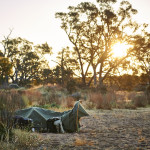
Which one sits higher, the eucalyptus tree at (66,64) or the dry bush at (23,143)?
the eucalyptus tree at (66,64)

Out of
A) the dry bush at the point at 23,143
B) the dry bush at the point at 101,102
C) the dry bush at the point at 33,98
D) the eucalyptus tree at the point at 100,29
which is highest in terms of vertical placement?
the eucalyptus tree at the point at 100,29

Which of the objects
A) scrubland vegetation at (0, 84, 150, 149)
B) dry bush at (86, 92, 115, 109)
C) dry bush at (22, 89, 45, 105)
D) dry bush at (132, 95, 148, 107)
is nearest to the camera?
scrubland vegetation at (0, 84, 150, 149)

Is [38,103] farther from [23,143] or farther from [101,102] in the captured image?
[23,143]

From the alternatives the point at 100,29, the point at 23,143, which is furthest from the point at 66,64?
the point at 23,143

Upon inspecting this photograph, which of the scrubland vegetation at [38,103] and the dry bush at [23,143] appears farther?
the scrubland vegetation at [38,103]

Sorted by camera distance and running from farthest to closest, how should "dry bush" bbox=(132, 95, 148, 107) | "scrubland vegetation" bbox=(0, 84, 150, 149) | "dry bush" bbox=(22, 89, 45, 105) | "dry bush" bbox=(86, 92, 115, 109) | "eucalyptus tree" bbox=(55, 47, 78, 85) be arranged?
"eucalyptus tree" bbox=(55, 47, 78, 85), "dry bush" bbox=(132, 95, 148, 107), "dry bush" bbox=(22, 89, 45, 105), "dry bush" bbox=(86, 92, 115, 109), "scrubland vegetation" bbox=(0, 84, 150, 149)

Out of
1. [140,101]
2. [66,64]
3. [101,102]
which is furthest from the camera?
[66,64]

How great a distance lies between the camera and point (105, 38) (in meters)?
21.3

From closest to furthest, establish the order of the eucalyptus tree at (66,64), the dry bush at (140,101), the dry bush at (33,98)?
the dry bush at (33,98)
the dry bush at (140,101)
the eucalyptus tree at (66,64)

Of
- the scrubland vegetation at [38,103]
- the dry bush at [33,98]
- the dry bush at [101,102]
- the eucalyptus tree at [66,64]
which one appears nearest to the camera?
the scrubland vegetation at [38,103]

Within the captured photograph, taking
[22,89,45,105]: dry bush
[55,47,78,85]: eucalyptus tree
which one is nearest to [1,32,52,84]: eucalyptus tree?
[55,47,78,85]: eucalyptus tree

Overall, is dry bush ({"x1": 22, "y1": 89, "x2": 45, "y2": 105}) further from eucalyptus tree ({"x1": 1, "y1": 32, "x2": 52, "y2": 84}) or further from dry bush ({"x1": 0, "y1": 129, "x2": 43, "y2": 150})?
eucalyptus tree ({"x1": 1, "y1": 32, "x2": 52, "y2": 84})

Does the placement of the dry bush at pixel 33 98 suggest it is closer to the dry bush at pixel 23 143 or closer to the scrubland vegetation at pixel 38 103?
the scrubland vegetation at pixel 38 103

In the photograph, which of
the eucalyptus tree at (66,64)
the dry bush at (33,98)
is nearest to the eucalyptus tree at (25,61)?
the eucalyptus tree at (66,64)
